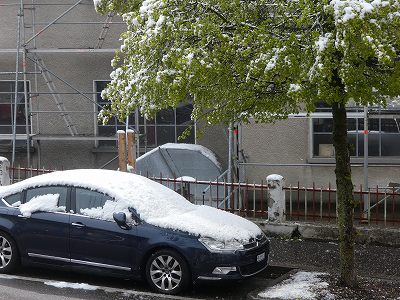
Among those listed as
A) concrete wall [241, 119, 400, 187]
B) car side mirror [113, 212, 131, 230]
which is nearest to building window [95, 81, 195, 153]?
concrete wall [241, 119, 400, 187]

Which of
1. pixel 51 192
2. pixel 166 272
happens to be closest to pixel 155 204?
pixel 166 272

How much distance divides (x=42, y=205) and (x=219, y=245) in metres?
2.46

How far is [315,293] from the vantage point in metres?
7.98

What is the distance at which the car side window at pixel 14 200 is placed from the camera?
905 centimetres

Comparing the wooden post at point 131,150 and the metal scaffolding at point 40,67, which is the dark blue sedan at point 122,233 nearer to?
the wooden post at point 131,150

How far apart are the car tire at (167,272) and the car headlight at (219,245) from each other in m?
0.34

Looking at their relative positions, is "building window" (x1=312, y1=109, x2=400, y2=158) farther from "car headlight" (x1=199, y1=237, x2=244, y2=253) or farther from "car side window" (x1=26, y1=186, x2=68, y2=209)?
"car side window" (x1=26, y1=186, x2=68, y2=209)

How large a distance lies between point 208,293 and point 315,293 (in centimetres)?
130

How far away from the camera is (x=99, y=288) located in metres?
8.39

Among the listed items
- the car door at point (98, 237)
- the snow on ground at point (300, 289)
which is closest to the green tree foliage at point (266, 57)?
the snow on ground at point (300, 289)

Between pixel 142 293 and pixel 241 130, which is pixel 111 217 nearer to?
pixel 142 293

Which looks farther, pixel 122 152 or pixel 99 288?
pixel 122 152

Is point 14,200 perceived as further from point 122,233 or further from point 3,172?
point 3,172

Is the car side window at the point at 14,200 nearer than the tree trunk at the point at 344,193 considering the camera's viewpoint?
No
